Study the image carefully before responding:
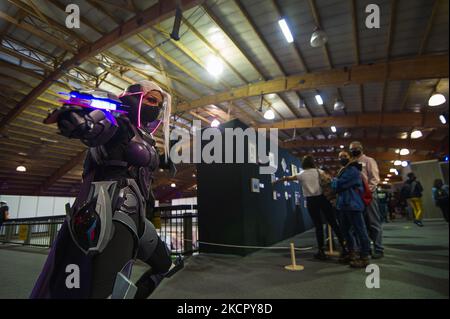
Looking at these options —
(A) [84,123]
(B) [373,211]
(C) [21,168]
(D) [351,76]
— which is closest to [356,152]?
(B) [373,211]

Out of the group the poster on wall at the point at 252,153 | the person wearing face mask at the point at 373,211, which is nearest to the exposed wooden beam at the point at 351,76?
the poster on wall at the point at 252,153

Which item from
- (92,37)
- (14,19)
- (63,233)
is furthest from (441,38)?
(14,19)

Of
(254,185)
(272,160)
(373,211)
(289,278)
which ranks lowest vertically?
(289,278)

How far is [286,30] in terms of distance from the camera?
5516 millimetres

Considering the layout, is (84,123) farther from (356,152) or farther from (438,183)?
(356,152)

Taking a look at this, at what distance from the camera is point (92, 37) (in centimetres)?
609

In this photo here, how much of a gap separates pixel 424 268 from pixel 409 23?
543 centimetres

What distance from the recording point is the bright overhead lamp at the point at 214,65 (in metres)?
6.80

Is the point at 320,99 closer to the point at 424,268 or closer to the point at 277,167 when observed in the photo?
the point at 277,167

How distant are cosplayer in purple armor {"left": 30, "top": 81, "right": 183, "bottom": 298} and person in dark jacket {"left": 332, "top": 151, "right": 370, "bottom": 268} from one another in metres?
2.40

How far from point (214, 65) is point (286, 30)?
91.0 inches

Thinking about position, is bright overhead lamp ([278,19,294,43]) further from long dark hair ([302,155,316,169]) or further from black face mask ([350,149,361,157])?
black face mask ([350,149,361,157])
